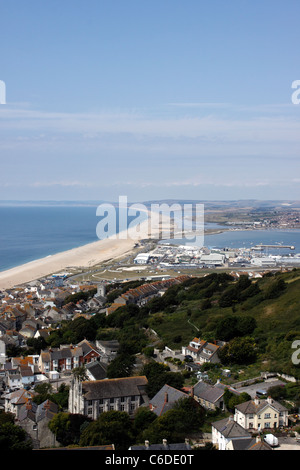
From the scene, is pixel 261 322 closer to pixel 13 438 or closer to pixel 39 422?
pixel 39 422

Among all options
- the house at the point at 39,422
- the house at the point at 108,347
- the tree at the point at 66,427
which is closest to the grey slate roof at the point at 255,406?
the tree at the point at 66,427

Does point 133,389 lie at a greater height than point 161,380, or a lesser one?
lesser

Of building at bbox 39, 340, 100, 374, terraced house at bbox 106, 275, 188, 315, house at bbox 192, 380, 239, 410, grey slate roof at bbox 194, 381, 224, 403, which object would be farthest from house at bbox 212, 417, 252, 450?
terraced house at bbox 106, 275, 188, 315

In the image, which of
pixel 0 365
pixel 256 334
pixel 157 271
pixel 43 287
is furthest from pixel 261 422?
pixel 157 271

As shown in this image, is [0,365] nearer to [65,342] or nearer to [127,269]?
[65,342]

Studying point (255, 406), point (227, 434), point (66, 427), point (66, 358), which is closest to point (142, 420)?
point (66, 427)

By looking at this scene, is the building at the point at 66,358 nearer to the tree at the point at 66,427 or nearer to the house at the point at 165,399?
the house at the point at 165,399

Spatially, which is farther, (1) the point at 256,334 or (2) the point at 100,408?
(1) the point at 256,334
